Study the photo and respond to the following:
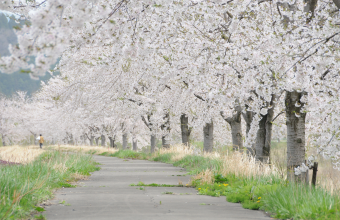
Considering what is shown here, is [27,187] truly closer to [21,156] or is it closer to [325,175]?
[325,175]

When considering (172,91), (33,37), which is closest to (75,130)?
(172,91)

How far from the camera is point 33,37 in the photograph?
3727 mm

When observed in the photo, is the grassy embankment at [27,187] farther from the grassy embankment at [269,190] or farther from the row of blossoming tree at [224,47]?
the grassy embankment at [269,190]

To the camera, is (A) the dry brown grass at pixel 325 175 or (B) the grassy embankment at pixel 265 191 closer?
(B) the grassy embankment at pixel 265 191

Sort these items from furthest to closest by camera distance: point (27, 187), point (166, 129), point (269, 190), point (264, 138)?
point (166, 129), point (264, 138), point (269, 190), point (27, 187)

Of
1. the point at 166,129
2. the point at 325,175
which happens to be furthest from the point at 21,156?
the point at 166,129

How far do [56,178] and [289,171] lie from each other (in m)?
6.48

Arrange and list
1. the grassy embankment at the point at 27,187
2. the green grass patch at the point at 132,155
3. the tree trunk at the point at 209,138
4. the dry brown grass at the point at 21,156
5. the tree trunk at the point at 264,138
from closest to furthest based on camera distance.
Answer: the grassy embankment at the point at 27,187 → the tree trunk at the point at 264,138 → the dry brown grass at the point at 21,156 → the tree trunk at the point at 209,138 → the green grass patch at the point at 132,155

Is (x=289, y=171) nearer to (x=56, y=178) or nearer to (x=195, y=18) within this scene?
(x=195, y=18)

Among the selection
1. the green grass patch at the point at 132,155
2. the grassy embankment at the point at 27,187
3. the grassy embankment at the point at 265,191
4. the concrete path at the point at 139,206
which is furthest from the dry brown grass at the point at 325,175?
the green grass patch at the point at 132,155

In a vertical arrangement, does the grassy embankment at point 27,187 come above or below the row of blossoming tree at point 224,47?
below

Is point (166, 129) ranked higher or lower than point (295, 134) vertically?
higher

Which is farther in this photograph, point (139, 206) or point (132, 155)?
point (132, 155)

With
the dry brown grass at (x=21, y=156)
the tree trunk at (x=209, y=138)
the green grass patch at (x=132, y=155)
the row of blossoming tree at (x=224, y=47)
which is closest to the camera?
the row of blossoming tree at (x=224, y=47)
